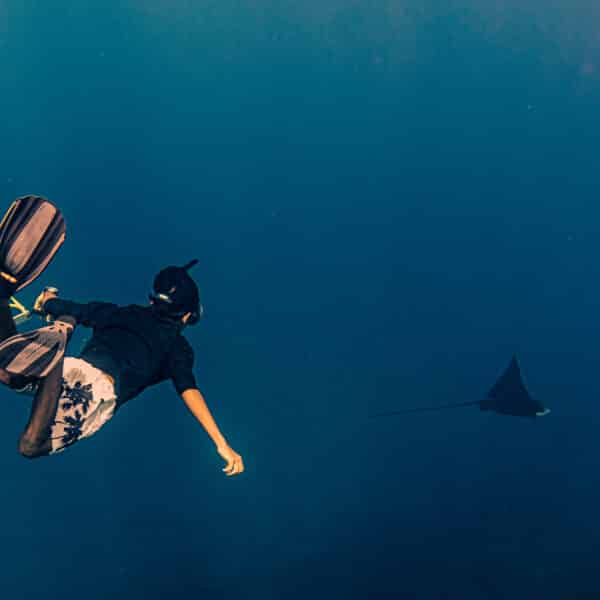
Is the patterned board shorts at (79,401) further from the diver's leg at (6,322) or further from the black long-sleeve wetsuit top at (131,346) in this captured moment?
the diver's leg at (6,322)

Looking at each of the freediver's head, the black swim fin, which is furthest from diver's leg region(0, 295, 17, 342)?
the freediver's head

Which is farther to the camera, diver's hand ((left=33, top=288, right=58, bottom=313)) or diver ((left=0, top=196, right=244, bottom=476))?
diver's hand ((left=33, top=288, right=58, bottom=313))

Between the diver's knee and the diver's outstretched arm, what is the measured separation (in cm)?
80

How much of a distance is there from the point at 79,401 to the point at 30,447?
1.07 feet

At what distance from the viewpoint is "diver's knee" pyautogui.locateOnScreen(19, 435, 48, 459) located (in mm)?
2804

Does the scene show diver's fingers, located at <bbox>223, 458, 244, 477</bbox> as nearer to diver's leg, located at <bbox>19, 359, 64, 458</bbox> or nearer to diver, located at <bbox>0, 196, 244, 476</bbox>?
diver, located at <bbox>0, 196, 244, 476</bbox>

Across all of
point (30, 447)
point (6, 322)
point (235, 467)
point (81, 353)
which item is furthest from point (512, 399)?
point (6, 322)

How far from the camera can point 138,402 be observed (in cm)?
2028

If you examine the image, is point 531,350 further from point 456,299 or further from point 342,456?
point 342,456

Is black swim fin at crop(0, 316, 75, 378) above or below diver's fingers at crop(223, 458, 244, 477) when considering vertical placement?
above

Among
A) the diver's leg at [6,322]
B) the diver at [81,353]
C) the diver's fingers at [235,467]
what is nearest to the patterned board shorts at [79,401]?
the diver at [81,353]

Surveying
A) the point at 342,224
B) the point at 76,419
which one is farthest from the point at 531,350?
the point at 76,419

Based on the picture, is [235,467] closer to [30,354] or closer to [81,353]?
[81,353]

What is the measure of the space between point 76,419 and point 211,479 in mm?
15746
